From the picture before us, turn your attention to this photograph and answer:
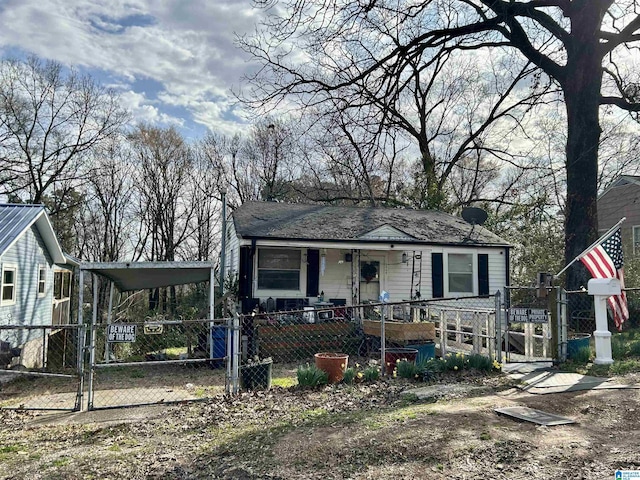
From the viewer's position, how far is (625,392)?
574cm

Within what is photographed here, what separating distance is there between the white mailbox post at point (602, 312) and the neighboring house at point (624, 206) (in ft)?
54.3

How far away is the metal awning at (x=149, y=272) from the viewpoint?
10547 mm

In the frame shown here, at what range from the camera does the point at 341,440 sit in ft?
14.2

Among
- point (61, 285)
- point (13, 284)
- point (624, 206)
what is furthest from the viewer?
point (624, 206)

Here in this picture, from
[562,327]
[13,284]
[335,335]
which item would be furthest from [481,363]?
[13,284]

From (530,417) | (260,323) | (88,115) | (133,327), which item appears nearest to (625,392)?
(530,417)

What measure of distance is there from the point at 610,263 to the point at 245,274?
9264mm

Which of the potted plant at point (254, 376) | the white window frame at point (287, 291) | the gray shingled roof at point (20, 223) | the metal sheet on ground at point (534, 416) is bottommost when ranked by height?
the potted plant at point (254, 376)

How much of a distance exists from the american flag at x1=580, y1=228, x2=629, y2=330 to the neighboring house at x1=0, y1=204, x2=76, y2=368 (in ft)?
38.1

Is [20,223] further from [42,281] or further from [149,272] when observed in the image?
[149,272]

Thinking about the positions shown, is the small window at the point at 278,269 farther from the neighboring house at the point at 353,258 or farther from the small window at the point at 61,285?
the small window at the point at 61,285

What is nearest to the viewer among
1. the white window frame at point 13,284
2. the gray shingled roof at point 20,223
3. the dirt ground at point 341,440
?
the dirt ground at point 341,440

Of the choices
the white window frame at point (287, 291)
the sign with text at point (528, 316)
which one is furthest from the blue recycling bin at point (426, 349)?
the white window frame at point (287, 291)

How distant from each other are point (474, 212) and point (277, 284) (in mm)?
8248
